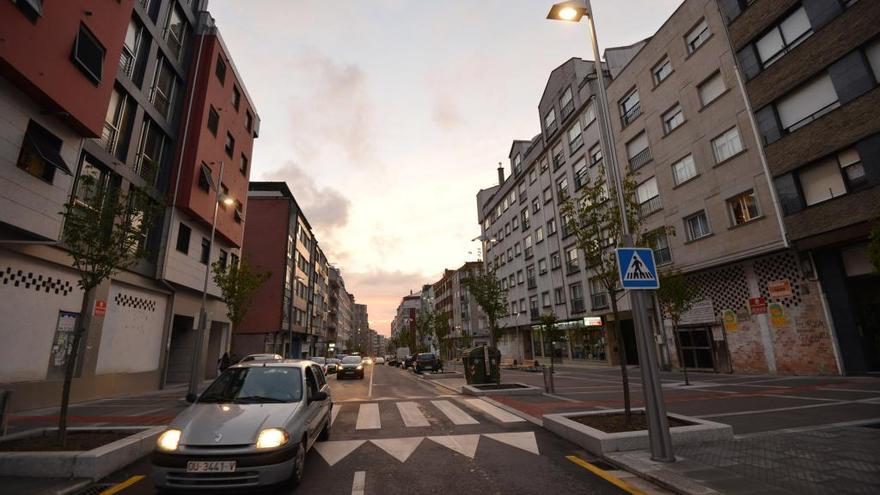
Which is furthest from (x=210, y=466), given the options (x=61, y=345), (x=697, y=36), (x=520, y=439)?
(x=697, y=36)

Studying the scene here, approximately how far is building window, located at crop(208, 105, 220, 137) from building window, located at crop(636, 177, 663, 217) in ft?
78.4

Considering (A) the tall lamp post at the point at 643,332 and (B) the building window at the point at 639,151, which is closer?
(A) the tall lamp post at the point at 643,332

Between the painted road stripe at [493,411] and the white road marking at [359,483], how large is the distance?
15.3 feet

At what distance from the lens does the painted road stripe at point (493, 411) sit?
9547 millimetres

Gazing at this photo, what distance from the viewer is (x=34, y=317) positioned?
37.8 ft

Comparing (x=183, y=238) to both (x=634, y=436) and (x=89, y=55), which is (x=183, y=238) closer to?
(x=89, y=55)

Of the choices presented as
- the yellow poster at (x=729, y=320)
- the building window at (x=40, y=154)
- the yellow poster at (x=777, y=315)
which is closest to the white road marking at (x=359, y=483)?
the building window at (x=40, y=154)

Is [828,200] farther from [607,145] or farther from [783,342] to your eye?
[607,145]

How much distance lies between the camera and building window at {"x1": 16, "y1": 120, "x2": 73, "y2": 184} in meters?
10.8

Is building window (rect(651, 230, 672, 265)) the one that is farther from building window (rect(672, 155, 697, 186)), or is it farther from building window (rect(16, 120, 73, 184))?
building window (rect(16, 120, 73, 184))

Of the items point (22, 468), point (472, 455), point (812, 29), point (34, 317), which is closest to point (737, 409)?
point (472, 455)

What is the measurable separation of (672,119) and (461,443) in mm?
22374

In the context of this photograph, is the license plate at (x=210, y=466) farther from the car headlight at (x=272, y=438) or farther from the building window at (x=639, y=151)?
the building window at (x=639, y=151)

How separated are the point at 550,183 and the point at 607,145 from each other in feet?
100.0
